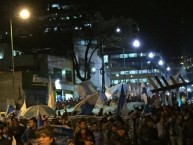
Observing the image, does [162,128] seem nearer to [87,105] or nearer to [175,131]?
[175,131]

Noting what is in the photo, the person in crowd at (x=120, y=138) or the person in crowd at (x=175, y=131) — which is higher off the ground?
the person in crowd at (x=120, y=138)

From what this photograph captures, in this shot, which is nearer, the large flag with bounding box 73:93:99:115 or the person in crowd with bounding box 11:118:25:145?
the person in crowd with bounding box 11:118:25:145

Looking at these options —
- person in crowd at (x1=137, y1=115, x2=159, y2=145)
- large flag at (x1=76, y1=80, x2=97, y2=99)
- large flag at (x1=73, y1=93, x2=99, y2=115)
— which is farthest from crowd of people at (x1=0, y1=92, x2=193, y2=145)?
large flag at (x1=76, y1=80, x2=97, y2=99)

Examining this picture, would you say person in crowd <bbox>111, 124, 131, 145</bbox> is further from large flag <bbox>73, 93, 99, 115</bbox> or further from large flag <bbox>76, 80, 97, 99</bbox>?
large flag <bbox>76, 80, 97, 99</bbox>

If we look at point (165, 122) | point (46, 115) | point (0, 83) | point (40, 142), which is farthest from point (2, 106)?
point (40, 142)

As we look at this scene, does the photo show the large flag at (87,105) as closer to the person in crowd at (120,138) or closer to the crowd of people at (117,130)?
the crowd of people at (117,130)

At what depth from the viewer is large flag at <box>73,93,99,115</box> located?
19120 mm

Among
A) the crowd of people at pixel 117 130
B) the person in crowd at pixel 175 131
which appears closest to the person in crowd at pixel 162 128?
the crowd of people at pixel 117 130

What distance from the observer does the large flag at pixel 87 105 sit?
1912cm

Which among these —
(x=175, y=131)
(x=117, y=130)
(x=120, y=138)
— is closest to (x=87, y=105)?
(x=175, y=131)

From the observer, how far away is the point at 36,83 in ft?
150

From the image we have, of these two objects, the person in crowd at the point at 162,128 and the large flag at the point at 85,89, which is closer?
the person in crowd at the point at 162,128

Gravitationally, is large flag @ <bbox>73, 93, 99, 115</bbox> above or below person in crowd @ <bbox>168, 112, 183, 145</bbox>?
above

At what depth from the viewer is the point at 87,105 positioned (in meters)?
19.2
